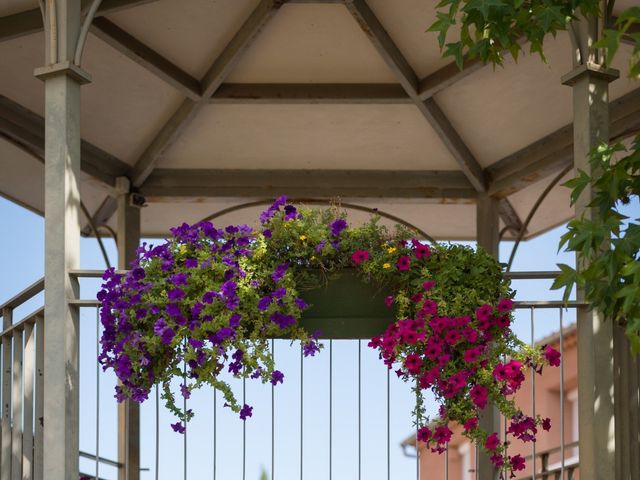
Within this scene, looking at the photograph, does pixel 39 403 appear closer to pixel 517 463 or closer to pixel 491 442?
pixel 491 442

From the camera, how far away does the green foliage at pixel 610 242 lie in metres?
5.42

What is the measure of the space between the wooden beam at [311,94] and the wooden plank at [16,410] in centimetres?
358

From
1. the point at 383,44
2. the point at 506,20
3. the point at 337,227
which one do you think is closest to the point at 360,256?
the point at 337,227

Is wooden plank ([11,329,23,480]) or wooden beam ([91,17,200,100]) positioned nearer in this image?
wooden plank ([11,329,23,480])

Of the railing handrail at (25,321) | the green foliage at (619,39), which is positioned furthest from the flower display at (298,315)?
the green foliage at (619,39)

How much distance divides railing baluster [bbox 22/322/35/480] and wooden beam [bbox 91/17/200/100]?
111 inches

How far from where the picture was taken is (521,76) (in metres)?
9.69

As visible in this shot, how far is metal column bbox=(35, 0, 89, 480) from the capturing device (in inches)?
260

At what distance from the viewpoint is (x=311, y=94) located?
33.1 feet

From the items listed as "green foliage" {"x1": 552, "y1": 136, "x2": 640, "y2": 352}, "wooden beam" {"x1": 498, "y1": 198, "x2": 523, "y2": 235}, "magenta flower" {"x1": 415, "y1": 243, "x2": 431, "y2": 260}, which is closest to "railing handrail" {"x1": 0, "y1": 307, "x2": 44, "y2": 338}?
"magenta flower" {"x1": 415, "y1": 243, "x2": 431, "y2": 260}

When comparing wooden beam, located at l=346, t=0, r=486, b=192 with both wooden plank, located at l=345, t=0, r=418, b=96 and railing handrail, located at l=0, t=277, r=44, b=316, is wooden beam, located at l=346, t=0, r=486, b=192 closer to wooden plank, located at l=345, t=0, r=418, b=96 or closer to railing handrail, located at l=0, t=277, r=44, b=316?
wooden plank, located at l=345, t=0, r=418, b=96

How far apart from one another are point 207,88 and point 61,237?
3.23 m

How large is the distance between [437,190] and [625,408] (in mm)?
4633

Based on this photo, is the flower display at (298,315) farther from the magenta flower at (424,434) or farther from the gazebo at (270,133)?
the gazebo at (270,133)
